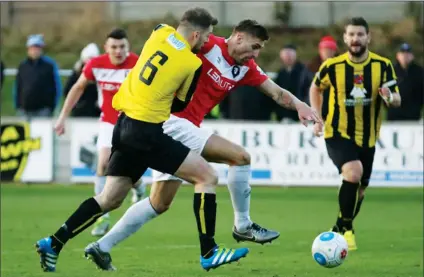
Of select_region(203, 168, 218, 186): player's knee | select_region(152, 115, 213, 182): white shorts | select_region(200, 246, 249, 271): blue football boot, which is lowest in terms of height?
select_region(200, 246, 249, 271): blue football boot

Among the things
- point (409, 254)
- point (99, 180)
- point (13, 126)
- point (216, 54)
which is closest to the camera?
point (216, 54)

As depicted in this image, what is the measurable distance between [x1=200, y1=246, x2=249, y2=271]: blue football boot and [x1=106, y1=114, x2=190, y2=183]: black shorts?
0.77 m

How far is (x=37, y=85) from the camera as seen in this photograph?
67.3ft

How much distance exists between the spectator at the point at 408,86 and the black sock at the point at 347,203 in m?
7.58

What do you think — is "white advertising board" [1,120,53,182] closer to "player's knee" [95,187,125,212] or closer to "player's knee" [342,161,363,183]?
"player's knee" [342,161,363,183]

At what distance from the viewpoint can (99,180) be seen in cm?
1391

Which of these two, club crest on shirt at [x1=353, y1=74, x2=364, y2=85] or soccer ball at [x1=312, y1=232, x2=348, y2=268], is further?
club crest on shirt at [x1=353, y1=74, x2=364, y2=85]

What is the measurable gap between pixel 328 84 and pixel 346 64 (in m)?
0.29

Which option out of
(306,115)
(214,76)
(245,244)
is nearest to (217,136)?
(214,76)

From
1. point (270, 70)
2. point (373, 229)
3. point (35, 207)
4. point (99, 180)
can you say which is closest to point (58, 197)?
point (35, 207)

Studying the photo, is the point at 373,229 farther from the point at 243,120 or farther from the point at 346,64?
the point at 243,120

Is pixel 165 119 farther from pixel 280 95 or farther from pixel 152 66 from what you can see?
pixel 280 95

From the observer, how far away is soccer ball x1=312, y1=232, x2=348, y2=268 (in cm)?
993

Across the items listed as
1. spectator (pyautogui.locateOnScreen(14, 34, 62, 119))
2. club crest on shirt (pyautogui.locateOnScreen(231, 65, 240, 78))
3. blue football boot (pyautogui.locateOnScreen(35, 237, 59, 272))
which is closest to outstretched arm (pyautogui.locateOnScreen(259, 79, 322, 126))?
club crest on shirt (pyautogui.locateOnScreen(231, 65, 240, 78))
